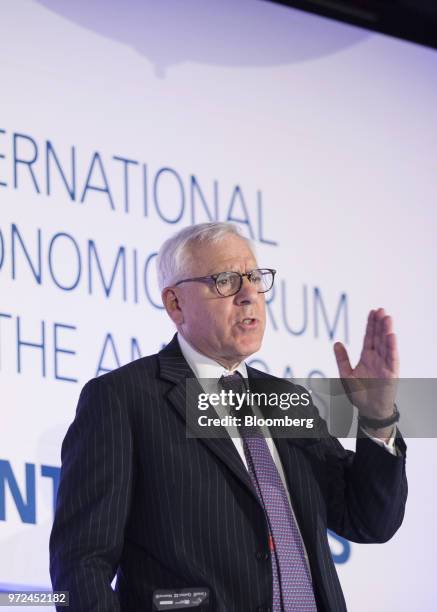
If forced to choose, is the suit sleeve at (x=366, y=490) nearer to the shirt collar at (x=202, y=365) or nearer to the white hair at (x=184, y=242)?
the shirt collar at (x=202, y=365)

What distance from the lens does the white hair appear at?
2.66m

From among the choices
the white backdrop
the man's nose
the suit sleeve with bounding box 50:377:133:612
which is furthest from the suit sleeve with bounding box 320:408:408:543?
the white backdrop

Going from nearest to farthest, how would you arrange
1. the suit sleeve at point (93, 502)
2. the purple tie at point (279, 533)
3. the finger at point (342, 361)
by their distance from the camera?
the suit sleeve at point (93, 502), the purple tie at point (279, 533), the finger at point (342, 361)

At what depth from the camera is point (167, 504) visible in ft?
7.58

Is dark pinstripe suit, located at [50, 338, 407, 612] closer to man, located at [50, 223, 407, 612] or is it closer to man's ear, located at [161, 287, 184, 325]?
man, located at [50, 223, 407, 612]

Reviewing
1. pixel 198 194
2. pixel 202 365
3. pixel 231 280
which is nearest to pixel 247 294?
pixel 231 280

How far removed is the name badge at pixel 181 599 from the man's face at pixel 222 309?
1.97 feet

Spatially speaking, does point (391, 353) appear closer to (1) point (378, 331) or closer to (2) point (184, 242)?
(1) point (378, 331)

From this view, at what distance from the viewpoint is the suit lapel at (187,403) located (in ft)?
7.71

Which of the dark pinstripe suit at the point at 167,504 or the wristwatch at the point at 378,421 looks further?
the wristwatch at the point at 378,421

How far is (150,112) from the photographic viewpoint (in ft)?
12.3

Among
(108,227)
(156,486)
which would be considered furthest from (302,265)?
(156,486)

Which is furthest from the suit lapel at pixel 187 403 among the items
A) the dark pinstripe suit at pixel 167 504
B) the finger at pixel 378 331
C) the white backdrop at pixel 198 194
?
the white backdrop at pixel 198 194

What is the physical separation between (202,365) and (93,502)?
18.7 inches
